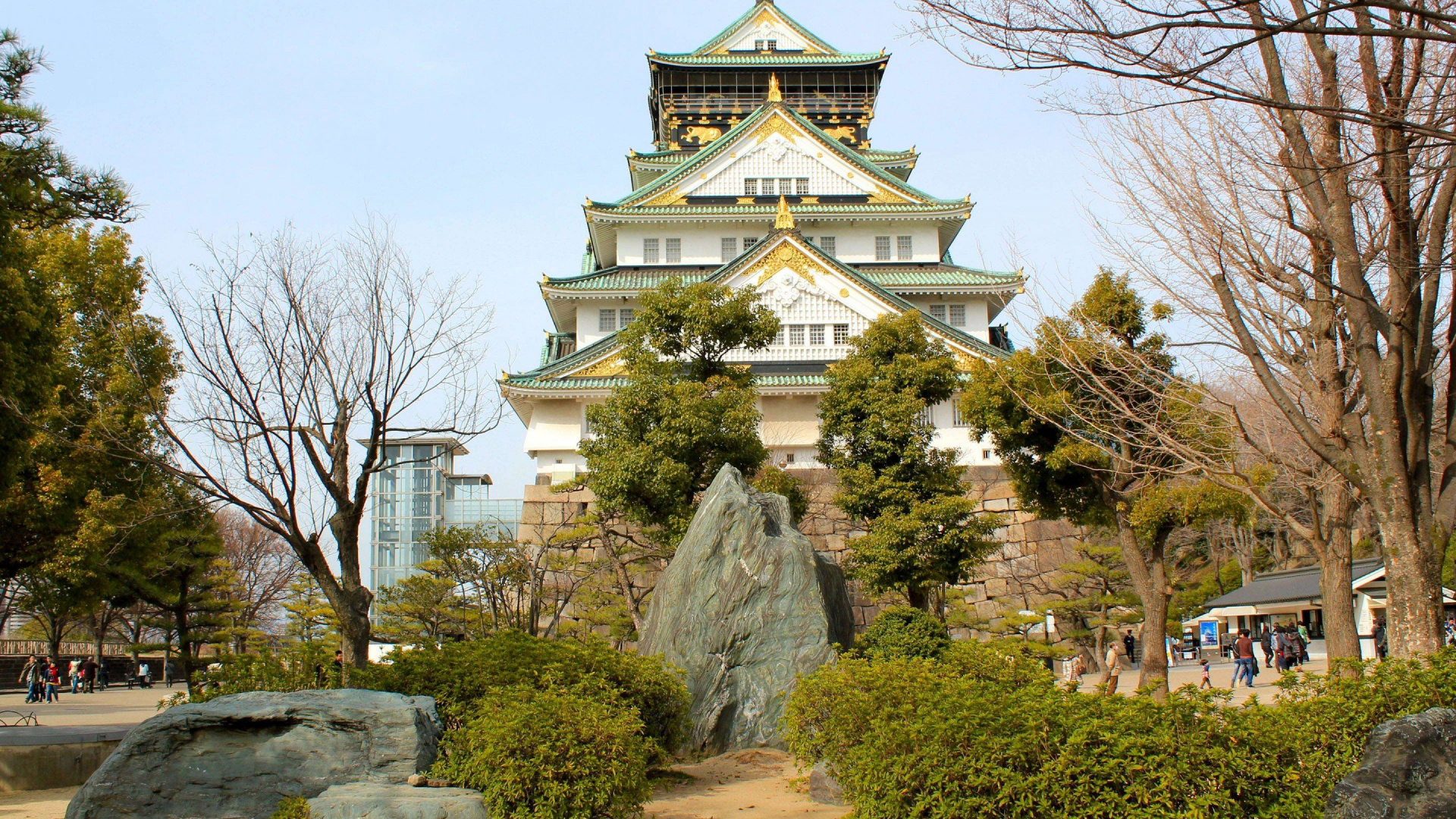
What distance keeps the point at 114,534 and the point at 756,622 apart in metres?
10.6

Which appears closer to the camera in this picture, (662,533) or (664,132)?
(662,533)

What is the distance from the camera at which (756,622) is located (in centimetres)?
1205

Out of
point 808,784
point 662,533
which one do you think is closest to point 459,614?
point 662,533

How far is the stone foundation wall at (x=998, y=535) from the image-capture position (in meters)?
25.0

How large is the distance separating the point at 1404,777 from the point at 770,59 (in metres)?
36.0

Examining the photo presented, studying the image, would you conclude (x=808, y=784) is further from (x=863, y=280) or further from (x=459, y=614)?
(x=863, y=280)

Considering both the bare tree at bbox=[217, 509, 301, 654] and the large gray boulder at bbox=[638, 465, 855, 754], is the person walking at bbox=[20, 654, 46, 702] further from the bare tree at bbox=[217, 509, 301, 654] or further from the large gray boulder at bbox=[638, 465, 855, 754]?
the large gray boulder at bbox=[638, 465, 855, 754]

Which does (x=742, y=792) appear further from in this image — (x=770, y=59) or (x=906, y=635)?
(x=770, y=59)

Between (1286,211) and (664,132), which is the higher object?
(664,132)

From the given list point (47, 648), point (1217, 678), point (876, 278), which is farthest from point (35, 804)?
point (47, 648)

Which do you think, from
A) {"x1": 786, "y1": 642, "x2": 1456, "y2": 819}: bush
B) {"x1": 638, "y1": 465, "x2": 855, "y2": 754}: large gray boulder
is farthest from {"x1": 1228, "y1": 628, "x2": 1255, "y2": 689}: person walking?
{"x1": 786, "y1": 642, "x2": 1456, "y2": 819}: bush

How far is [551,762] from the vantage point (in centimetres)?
728

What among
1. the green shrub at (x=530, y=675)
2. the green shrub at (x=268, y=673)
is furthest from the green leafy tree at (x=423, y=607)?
the green shrub at (x=530, y=675)

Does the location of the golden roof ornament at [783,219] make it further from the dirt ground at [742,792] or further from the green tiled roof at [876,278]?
the dirt ground at [742,792]
